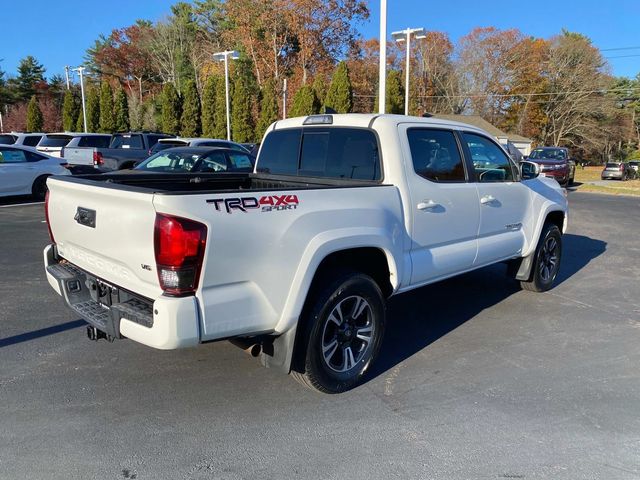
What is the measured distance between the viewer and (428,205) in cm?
425

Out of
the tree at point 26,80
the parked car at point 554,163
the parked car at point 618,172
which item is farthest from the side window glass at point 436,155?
the tree at point 26,80

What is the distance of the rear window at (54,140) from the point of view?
19.1m

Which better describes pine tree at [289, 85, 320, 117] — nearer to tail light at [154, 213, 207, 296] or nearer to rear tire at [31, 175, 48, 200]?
rear tire at [31, 175, 48, 200]

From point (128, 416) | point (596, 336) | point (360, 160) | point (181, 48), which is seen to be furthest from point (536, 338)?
point (181, 48)

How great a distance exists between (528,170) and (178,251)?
453 centimetres

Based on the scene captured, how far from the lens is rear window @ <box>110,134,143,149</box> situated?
1791 cm

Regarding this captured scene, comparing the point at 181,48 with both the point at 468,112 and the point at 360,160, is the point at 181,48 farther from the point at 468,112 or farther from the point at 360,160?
the point at 360,160

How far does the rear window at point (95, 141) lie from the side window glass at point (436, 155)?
53.5 ft

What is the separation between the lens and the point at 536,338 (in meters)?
4.93

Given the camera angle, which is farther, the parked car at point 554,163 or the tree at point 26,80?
the tree at point 26,80

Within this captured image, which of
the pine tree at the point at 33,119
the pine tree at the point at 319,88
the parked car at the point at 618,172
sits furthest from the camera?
the pine tree at the point at 33,119

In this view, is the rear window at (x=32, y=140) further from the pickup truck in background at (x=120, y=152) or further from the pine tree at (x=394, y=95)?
the pine tree at (x=394, y=95)

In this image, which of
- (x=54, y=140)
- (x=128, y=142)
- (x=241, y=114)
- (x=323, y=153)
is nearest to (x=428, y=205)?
(x=323, y=153)

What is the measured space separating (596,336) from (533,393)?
1.66m
